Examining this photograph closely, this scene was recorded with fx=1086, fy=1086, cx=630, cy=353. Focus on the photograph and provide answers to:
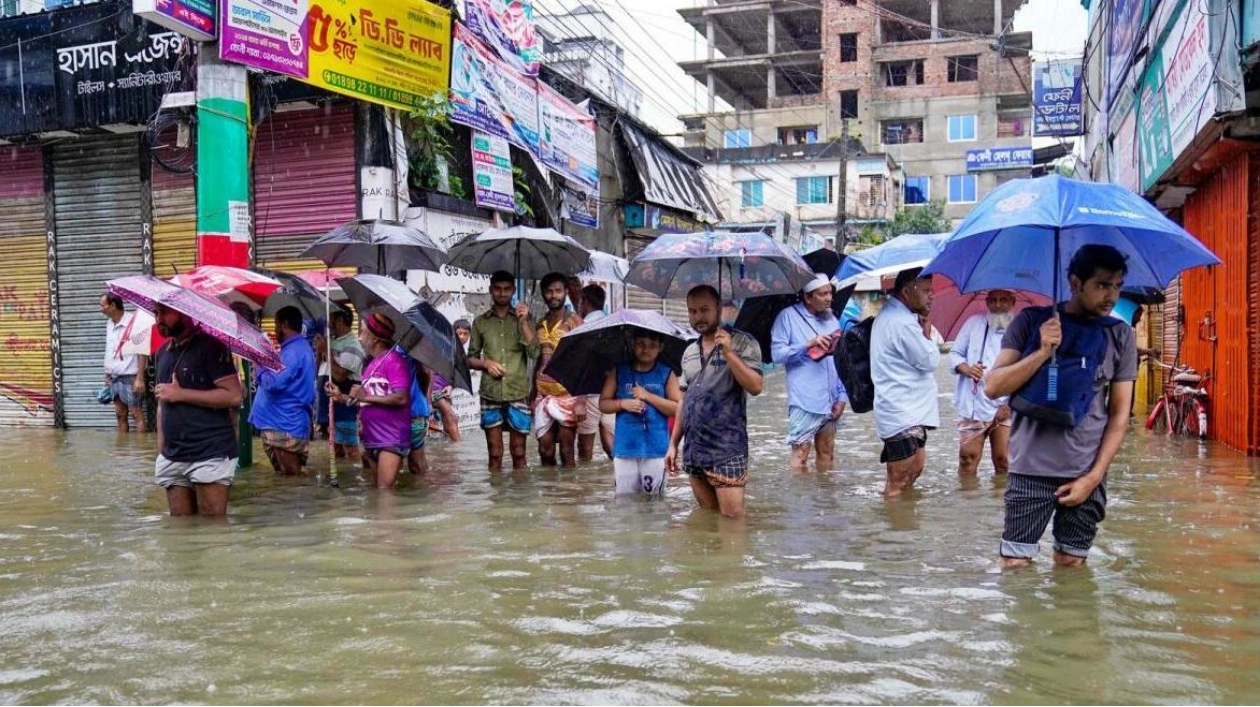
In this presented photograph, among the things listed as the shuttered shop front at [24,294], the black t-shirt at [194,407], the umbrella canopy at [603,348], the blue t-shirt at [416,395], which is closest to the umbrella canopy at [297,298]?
the blue t-shirt at [416,395]

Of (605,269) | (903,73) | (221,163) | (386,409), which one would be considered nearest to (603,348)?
(386,409)

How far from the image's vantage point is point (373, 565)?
5.92 meters

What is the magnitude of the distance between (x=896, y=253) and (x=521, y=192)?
951cm

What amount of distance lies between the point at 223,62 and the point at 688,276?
4.95 meters

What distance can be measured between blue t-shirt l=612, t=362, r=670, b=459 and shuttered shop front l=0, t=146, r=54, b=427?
10916 millimetres

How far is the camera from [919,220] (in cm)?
4972

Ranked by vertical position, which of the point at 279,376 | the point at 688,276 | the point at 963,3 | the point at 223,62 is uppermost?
the point at 963,3

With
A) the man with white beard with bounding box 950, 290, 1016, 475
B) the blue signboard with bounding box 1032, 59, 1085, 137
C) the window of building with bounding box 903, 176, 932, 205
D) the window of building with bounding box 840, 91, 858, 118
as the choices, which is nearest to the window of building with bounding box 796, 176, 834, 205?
the window of building with bounding box 903, 176, 932, 205

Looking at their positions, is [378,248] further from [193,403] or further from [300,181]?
[193,403]

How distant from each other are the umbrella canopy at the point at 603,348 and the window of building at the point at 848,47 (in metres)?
57.3

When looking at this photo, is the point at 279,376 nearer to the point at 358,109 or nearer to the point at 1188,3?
the point at 358,109

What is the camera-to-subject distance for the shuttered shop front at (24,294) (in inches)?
585

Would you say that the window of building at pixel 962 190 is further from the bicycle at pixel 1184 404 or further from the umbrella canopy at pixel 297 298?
the umbrella canopy at pixel 297 298

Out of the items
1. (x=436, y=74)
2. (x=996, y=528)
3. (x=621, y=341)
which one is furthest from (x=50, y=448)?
(x=996, y=528)
